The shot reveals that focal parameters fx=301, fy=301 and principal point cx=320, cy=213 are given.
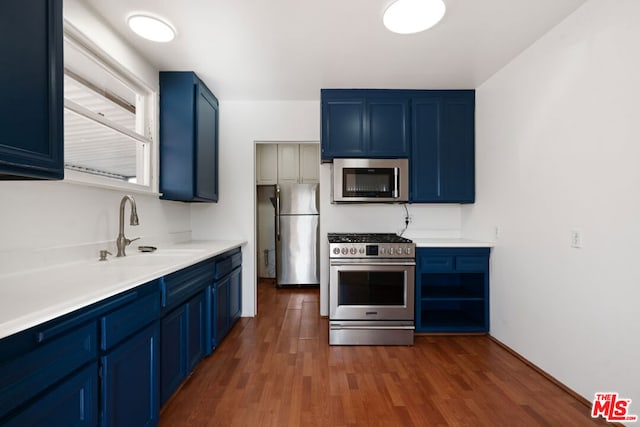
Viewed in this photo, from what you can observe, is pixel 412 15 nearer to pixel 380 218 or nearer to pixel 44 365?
pixel 380 218

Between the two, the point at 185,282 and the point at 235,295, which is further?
the point at 235,295

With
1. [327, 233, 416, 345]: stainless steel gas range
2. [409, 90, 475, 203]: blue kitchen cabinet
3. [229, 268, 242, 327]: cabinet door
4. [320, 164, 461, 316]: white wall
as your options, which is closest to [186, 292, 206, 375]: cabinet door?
[229, 268, 242, 327]: cabinet door

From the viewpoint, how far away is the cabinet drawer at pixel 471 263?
9.55 feet

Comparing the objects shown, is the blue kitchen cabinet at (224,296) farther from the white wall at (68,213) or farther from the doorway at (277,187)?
the doorway at (277,187)

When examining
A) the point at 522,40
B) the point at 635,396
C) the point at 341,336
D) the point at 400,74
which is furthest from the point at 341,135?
the point at 635,396

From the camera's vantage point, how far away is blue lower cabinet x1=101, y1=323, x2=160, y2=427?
123 cm

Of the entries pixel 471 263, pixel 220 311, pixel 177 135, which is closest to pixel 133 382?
pixel 220 311

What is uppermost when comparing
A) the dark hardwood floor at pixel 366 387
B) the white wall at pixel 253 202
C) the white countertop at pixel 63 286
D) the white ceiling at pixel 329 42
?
the white ceiling at pixel 329 42

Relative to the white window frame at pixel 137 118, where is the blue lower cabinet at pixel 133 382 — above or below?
below

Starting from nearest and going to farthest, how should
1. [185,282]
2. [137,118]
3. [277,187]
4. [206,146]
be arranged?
1. [185,282]
2. [137,118]
3. [206,146]
4. [277,187]

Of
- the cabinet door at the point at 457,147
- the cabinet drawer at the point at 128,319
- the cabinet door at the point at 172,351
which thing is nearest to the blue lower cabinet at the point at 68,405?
the cabinet drawer at the point at 128,319

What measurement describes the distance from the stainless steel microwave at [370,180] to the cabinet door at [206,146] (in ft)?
4.25

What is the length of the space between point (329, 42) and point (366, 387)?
2.50 meters

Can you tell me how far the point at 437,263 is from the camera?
291 centimetres
